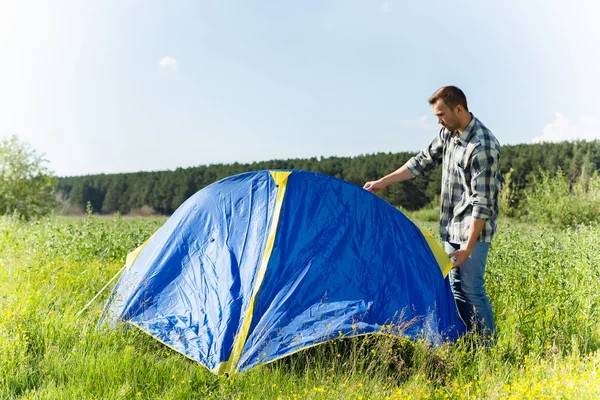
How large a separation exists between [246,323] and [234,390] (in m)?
0.45

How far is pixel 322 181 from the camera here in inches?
155

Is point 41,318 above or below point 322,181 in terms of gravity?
below

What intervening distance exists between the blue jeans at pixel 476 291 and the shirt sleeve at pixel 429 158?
0.74 meters

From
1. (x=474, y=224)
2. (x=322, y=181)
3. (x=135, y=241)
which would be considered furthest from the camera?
(x=135, y=241)

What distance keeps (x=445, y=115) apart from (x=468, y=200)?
25.1 inches

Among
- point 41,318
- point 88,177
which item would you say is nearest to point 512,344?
point 41,318

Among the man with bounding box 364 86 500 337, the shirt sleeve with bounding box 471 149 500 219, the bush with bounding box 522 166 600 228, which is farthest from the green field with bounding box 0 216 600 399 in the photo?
the bush with bounding box 522 166 600 228

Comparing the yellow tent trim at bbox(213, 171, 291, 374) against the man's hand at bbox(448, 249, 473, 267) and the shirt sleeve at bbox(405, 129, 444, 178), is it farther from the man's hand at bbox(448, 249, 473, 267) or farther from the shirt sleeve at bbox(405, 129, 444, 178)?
the man's hand at bbox(448, 249, 473, 267)

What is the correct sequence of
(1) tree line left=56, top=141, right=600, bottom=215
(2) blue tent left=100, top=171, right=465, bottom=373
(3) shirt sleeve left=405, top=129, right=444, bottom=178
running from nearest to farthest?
1. (2) blue tent left=100, top=171, right=465, bottom=373
2. (3) shirt sleeve left=405, top=129, right=444, bottom=178
3. (1) tree line left=56, top=141, right=600, bottom=215

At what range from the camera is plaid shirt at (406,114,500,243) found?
362 cm

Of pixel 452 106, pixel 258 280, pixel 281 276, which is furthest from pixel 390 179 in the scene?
pixel 258 280

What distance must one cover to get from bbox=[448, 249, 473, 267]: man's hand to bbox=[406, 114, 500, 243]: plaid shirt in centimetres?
11

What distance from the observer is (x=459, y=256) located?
3.70m

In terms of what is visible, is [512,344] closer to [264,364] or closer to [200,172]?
[264,364]
